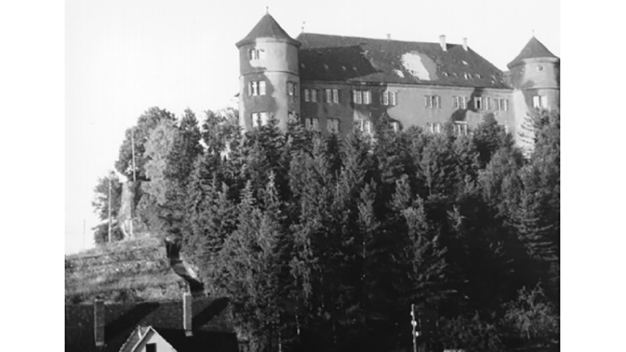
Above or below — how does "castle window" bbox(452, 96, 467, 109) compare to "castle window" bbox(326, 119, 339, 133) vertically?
above

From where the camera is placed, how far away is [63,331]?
12.3 metres

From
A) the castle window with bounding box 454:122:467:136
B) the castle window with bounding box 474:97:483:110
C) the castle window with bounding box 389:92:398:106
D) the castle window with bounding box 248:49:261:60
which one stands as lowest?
the castle window with bounding box 454:122:467:136

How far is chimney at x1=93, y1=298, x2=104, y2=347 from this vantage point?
44.1 ft

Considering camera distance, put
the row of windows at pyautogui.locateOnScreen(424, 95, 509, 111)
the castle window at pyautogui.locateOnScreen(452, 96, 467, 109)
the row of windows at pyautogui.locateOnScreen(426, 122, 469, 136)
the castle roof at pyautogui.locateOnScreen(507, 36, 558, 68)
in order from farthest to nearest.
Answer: the castle window at pyautogui.locateOnScreen(452, 96, 467, 109) → the row of windows at pyautogui.locateOnScreen(424, 95, 509, 111) → the row of windows at pyautogui.locateOnScreen(426, 122, 469, 136) → the castle roof at pyautogui.locateOnScreen(507, 36, 558, 68)

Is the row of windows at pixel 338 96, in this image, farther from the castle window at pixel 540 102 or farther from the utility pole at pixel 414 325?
the utility pole at pixel 414 325

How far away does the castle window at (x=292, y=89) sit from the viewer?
2575cm

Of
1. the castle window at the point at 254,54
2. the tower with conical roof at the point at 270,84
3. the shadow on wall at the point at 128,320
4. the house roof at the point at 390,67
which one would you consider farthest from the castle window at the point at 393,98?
the shadow on wall at the point at 128,320

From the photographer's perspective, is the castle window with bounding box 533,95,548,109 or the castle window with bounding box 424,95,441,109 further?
the castle window with bounding box 424,95,441,109

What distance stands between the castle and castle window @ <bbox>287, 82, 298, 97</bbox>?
0.07 feet

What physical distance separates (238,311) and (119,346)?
12.1ft

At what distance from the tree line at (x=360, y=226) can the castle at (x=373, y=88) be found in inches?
40.2

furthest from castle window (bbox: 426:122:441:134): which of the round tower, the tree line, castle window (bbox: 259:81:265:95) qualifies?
castle window (bbox: 259:81:265:95)

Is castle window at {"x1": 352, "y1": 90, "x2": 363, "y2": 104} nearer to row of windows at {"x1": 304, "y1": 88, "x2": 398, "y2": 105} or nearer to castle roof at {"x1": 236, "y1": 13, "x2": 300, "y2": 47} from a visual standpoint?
row of windows at {"x1": 304, "y1": 88, "x2": 398, "y2": 105}
